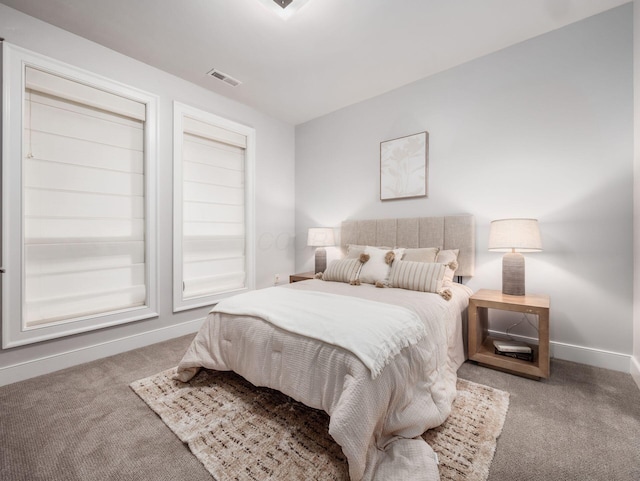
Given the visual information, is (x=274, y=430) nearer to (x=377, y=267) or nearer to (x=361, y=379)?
(x=361, y=379)

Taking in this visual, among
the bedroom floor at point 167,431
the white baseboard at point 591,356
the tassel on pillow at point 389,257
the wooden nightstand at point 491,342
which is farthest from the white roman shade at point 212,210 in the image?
the white baseboard at point 591,356

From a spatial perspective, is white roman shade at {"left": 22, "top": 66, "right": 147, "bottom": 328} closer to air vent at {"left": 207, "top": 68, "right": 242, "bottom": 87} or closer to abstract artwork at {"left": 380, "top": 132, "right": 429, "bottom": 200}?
air vent at {"left": 207, "top": 68, "right": 242, "bottom": 87}

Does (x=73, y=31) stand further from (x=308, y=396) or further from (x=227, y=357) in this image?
(x=308, y=396)

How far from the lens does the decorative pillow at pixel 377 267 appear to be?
2643 millimetres

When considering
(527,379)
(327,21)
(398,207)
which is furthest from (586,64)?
(527,379)

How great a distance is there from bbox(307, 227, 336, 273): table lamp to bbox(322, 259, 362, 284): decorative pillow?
68 cm

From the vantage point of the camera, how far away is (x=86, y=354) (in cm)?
239

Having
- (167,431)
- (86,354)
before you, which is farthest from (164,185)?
(167,431)

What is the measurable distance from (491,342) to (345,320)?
5.79 feet

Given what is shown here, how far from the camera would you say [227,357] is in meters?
1.85

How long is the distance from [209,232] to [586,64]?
391 cm

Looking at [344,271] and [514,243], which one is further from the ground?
[514,243]

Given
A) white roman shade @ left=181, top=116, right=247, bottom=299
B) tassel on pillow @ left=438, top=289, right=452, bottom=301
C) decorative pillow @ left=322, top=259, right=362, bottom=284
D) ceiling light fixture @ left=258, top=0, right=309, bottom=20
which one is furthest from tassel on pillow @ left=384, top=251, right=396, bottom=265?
ceiling light fixture @ left=258, top=0, right=309, bottom=20

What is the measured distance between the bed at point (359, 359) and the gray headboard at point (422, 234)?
67cm
